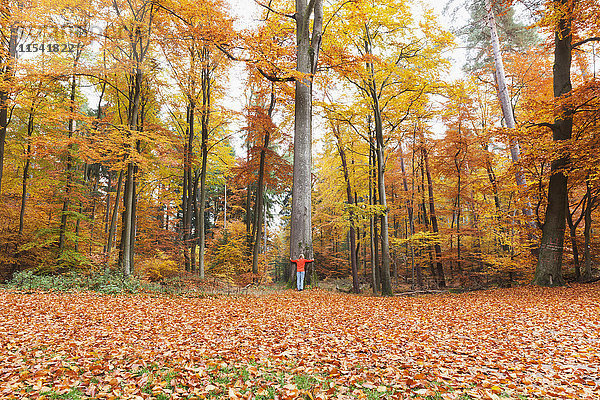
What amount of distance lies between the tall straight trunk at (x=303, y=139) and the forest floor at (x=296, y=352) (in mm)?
3541

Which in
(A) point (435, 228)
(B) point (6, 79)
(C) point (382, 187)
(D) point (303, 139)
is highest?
(B) point (6, 79)

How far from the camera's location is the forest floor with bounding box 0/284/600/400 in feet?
8.98

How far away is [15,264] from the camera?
40.7ft

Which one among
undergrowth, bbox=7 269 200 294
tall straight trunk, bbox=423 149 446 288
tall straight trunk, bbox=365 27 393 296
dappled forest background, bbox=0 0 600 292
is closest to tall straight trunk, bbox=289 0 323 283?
dappled forest background, bbox=0 0 600 292

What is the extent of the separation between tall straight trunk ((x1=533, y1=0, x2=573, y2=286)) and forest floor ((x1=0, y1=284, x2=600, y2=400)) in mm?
3420

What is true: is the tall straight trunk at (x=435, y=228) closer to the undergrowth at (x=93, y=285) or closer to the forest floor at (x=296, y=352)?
the forest floor at (x=296, y=352)

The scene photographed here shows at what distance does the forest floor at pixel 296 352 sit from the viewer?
274 cm

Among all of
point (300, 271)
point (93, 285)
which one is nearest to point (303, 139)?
point (300, 271)

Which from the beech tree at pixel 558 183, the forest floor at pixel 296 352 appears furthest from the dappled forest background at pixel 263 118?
the forest floor at pixel 296 352

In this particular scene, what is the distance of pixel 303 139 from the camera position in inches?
398

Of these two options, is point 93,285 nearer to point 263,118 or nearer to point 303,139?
point 303,139

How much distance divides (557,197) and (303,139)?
7.97 metres

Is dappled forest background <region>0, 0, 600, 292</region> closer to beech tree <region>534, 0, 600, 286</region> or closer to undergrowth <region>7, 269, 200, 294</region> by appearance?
beech tree <region>534, 0, 600, 286</region>

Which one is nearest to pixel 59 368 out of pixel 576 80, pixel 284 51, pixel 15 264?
pixel 284 51
